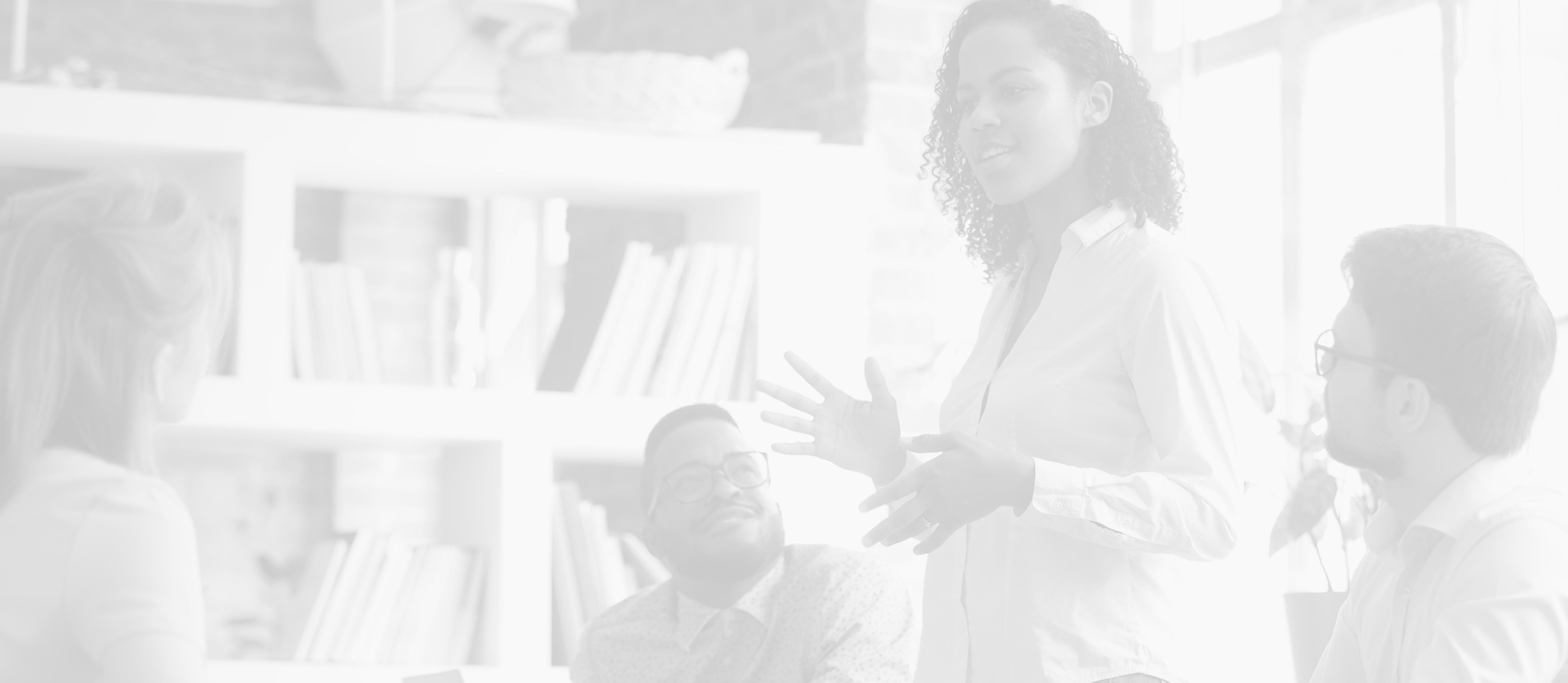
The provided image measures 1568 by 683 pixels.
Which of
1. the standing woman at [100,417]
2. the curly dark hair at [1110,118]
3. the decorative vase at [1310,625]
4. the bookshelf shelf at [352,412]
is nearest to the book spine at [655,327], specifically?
the bookshelf shelf at [352,412]

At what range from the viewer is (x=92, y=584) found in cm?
100

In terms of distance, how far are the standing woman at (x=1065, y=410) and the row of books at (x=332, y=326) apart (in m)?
1.61

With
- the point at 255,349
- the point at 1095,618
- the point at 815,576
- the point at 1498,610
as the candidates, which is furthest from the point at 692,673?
the point at 1498,610

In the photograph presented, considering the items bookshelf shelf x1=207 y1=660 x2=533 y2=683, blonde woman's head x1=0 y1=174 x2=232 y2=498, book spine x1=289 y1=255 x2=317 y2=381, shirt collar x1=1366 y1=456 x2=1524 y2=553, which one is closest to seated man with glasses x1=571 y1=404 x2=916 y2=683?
Result: bookshelf shelf x1=207 y1=660 x2=533 y2=683

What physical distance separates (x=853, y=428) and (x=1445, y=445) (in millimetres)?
578

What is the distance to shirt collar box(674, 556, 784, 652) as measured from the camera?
2.81m

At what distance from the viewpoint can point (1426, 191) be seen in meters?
2.78

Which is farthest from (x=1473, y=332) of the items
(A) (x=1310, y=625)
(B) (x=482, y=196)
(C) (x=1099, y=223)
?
(B) (x=482, y=196)

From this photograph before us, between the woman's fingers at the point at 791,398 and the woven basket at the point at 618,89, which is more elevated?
the woven basket at the point at 618,89

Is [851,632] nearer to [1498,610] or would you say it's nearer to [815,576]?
[815,576]

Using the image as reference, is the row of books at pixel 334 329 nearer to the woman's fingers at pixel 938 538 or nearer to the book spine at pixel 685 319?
the book spine at pixel 685 319

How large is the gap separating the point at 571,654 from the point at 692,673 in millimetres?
520

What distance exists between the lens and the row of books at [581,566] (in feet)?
10.8

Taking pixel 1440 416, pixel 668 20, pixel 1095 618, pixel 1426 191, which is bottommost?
pixel 1095 618
